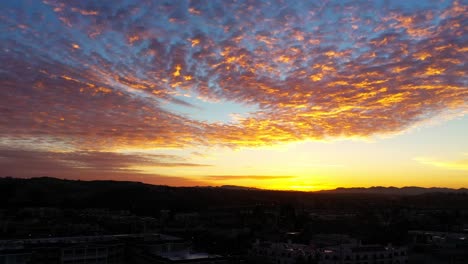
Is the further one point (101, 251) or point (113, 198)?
point (113, 198)

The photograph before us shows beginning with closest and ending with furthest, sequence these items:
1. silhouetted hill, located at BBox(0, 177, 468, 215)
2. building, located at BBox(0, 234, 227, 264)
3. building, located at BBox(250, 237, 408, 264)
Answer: building, located at BBox(0, 234, 227, 264), building, located at BBox(250, 237, 408, 264), silhouetted hill, located at BBox(0, 177, 468, 215)

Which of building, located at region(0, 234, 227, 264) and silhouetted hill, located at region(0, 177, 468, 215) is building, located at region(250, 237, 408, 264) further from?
silhouetted hill, located at region(0, 177, 468, 215)

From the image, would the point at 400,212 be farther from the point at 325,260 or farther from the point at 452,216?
the point at 325,260

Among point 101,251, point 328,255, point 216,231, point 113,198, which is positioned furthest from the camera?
point 113,198

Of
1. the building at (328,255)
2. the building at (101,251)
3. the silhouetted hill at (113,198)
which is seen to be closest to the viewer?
the building at (101,251)

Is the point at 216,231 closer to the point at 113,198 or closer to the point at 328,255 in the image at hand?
the point at 328,255

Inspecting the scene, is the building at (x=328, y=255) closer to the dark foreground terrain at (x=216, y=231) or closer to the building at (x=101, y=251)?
the dark foreground terrain at (x=216, y=231)

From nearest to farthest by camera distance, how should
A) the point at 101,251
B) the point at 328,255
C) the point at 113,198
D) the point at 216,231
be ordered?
the point at 101,251
the point at 328,255
the point at 216,231
the point at 113,198

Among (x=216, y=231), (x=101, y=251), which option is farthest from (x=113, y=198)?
(x=101, y=251)

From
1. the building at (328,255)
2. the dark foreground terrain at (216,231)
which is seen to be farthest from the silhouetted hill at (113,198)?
the building at (328,255)

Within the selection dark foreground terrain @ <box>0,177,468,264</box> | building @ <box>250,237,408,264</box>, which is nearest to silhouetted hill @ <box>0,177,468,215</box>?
dark foreground terrain @ <box>0,177,468,264</box>

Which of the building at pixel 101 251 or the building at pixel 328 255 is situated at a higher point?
the building at pixel 101 251

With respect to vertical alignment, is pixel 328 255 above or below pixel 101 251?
below
